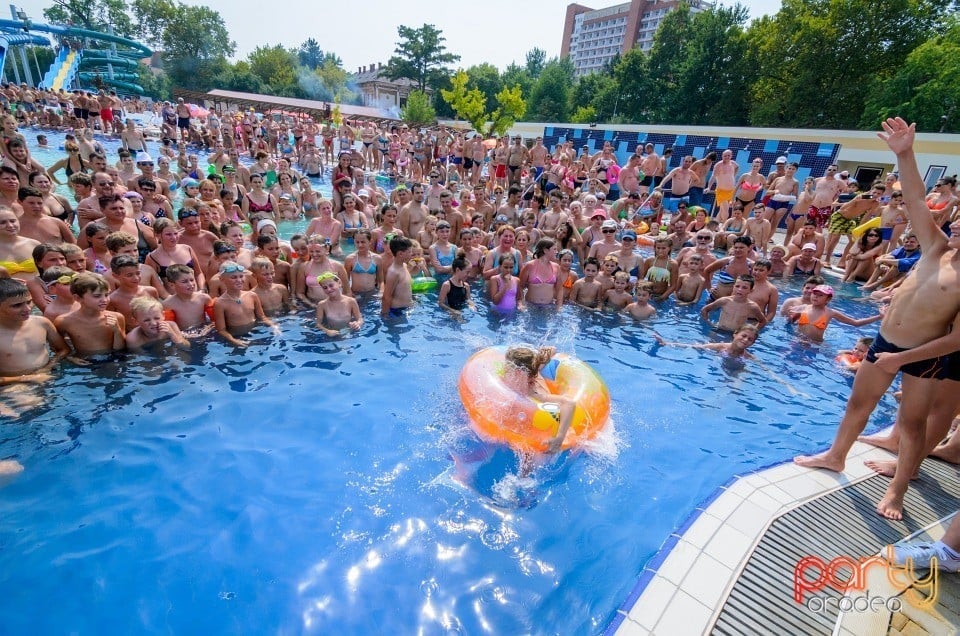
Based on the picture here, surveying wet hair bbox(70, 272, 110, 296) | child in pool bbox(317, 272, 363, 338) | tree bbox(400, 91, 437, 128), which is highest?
tree bbox(400, 91, 437, 128)

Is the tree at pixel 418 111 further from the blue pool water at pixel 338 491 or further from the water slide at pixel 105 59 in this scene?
the blue pool water at pixel 338 491

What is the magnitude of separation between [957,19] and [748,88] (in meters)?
11.5

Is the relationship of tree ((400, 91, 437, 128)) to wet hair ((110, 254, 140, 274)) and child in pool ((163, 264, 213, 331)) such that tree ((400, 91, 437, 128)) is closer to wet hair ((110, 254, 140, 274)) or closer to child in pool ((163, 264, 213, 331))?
child in pool ((163, 264, 213, 331))

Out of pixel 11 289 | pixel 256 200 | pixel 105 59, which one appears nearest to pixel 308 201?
pixel 256 200

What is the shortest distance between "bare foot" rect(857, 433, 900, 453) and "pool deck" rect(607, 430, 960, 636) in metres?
0.21

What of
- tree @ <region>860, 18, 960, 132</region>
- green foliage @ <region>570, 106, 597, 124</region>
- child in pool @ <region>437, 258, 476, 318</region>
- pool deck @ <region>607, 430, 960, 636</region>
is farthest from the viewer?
green foliage @ <region>570, 106, 597, 124</region>

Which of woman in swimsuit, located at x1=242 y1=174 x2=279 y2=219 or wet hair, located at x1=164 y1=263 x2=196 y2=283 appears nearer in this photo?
wet hair, located at x1=164 y1=263 x2=196 y2=283

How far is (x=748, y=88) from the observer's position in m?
37.2

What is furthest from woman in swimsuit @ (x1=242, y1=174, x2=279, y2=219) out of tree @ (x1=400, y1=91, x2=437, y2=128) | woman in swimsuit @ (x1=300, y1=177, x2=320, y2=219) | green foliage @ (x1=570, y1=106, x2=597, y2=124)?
green foliage @ (x1=570, y1=106, x2=597, y2=124)

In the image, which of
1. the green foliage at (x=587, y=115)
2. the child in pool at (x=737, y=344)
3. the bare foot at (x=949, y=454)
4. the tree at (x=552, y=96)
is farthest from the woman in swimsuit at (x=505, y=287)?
the tree at (x=552, y=96)

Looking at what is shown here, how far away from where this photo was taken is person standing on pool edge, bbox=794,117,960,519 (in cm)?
262

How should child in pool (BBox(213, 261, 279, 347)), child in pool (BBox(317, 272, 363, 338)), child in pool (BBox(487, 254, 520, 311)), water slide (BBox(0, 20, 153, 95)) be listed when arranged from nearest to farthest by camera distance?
child in pool (BBox(213, 261, 279, 347)), child in pool (BBox(317, 272, 363, 338)), child in pool (BBox(487, 254, 520, 311)), water slide (BBox(0, 20, 153, 95))

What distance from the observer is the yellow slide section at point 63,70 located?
42.8m

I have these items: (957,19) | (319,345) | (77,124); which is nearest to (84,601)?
(319,345)
